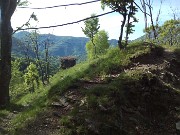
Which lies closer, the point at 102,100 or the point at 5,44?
the point at 102,100

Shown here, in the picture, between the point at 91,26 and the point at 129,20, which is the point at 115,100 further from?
the point at 91,26

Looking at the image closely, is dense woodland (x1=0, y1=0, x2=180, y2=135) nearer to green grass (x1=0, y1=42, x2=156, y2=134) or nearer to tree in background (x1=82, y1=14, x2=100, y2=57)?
green grass (x1=0, y1=42, x2=156, y2=134)

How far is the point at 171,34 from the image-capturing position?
53.8 metres

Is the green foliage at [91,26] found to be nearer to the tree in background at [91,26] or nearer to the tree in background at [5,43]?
the tree in background at [91,26]

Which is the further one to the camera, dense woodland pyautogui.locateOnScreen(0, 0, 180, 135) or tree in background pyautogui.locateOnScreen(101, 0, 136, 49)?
tree in background pyautogui.locateOnScreen(101, 0, 136, 49)

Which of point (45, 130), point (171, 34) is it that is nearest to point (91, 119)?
point (45, 130)

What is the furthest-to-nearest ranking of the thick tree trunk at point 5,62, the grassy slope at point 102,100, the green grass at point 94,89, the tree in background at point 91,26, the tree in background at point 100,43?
the tree in background at point 100,43 → the tree in background at point 91,26 → the thick tree trunk at point 5,62 → the green grass at point 94,89 → the grassy slope at point 102,100

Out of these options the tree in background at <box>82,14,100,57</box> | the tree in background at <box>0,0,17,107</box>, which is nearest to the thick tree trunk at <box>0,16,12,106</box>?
the tree in background at <box>0,0,17,107</box>

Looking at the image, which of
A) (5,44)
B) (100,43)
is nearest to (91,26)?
(100,43)

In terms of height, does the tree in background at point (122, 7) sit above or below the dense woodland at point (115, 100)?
above

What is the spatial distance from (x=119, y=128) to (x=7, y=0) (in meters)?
9.01

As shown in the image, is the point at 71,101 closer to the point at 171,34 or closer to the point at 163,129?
the point at 163,129

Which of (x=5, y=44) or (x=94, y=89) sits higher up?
(x=5, y=44)

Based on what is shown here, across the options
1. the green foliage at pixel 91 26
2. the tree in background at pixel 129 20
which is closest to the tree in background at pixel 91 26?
the green foliage at pixel 91 26
